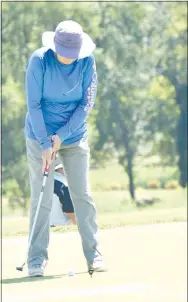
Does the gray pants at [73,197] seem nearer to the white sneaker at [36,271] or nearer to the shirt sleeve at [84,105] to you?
the white sneaker at [36,271]

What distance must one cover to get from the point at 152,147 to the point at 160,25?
5.42 m

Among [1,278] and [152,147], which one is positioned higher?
[1,278]

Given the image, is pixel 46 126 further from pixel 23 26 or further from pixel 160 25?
pixel 160 25

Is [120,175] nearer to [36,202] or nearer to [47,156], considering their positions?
[36,202]

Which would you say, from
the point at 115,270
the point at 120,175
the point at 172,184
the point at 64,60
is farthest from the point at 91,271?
the point at 120,175

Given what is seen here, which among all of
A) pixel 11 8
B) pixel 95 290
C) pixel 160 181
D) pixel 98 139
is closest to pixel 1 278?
pixel 95 290

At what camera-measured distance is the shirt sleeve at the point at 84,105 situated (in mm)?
5379

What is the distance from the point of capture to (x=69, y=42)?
518 cm

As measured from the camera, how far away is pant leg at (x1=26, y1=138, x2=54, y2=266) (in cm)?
554

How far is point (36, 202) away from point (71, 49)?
1.02 meters

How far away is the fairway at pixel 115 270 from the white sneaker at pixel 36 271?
43mm

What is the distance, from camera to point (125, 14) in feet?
119

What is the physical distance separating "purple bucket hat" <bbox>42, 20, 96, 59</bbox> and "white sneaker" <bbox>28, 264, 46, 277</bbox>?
129 cm

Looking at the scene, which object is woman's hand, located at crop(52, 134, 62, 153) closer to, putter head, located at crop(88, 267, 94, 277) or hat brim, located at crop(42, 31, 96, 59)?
hat brim, located at crop(42, 31, 96, 59)
